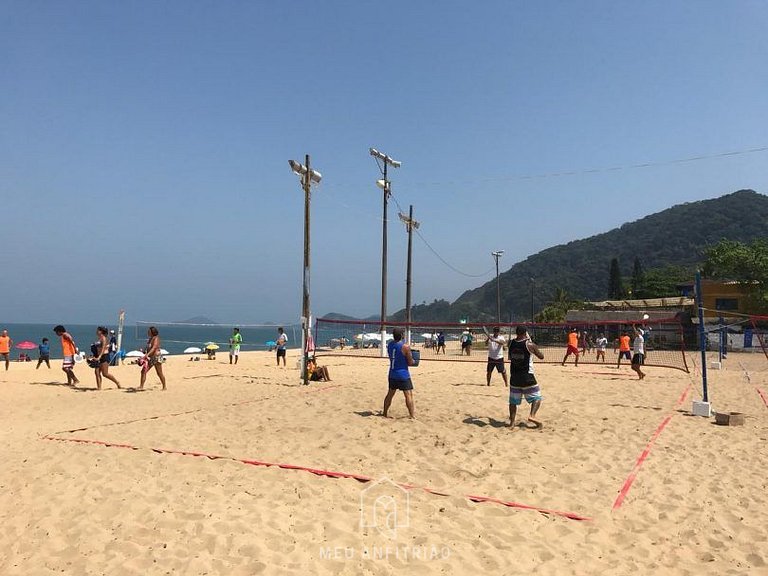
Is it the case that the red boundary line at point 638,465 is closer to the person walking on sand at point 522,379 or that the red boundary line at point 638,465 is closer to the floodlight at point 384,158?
the person walking on sand at point 522,379

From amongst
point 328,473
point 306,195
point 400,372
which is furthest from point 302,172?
point 328,473

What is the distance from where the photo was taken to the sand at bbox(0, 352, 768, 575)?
146 inches

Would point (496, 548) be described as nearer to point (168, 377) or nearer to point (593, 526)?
point (593, 526)

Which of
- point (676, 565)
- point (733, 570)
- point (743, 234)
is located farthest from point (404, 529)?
point (743, 234)

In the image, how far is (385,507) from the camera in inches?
180

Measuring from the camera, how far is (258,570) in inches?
136

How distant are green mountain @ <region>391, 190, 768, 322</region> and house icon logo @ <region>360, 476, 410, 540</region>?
139 metres

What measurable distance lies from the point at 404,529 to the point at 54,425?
21.0 feet

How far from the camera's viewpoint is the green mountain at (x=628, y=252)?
500 feet

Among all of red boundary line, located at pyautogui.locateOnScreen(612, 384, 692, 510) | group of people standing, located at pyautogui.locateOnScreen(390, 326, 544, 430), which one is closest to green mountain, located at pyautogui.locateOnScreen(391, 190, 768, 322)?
red boundary line, located at pyautogui.locateOnScreen(612, 384, 692, 510)

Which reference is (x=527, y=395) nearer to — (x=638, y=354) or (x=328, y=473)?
(x=328, y=473)

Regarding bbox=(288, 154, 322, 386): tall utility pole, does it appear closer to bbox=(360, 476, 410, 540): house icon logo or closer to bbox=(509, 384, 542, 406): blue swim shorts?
bbox=(509, 384, 542, 406): blue swim shorts

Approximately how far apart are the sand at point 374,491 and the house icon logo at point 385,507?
26 mm

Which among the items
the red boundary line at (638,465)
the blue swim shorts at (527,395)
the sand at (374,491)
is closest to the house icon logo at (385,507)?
the sand at (374,491)
